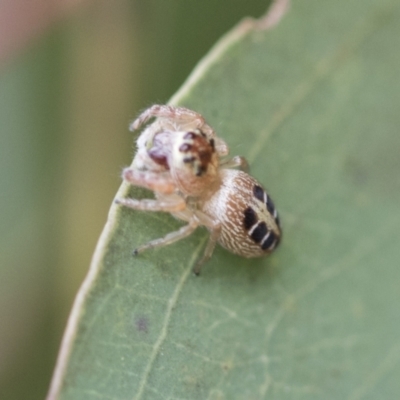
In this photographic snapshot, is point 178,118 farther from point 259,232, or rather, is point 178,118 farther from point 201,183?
point 259,232

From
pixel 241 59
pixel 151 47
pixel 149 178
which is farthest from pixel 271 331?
pixel 151 47

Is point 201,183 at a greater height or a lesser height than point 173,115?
lesser

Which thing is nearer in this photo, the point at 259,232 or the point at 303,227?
the point at 259,232

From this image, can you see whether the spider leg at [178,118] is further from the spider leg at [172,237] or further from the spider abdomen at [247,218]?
the spider leg at [172,237]

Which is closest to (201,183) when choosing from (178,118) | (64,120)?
(178,118)

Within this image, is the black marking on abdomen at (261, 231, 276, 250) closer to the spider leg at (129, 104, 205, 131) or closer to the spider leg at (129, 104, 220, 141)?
the spider leg at (129, 104, 220, 141)

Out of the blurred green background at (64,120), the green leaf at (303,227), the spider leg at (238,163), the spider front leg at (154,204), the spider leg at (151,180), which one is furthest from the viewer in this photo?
the blurred green background at (64,120)

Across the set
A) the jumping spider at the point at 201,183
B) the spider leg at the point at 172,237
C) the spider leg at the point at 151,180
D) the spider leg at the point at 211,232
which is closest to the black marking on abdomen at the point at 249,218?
the jumping spider at the point at 201,183
